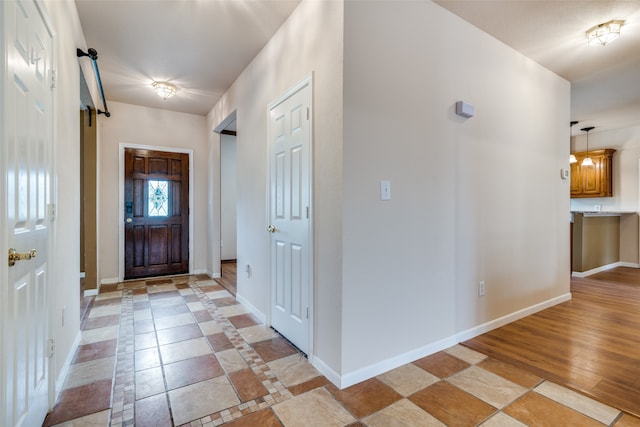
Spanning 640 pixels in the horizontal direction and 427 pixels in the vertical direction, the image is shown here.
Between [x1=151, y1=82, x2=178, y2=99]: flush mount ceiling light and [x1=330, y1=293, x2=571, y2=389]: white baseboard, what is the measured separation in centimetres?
367

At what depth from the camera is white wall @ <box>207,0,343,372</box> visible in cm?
191

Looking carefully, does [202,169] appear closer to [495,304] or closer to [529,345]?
[495,304]

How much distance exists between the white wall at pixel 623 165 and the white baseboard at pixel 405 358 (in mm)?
4924

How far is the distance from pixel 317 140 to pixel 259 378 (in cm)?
162

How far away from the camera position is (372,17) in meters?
1.94

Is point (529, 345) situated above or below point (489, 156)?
below

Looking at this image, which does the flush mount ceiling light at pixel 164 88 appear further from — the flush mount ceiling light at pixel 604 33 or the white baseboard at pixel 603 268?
the white baseboard at pixel 603 268

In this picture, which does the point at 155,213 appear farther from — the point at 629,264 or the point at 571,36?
the point at 629,264

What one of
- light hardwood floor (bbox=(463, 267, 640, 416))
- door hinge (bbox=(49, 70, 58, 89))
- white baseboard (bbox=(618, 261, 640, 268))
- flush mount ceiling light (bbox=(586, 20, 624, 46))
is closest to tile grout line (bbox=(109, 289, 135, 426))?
door hinge (bbox=(49, 70, 58, 89))

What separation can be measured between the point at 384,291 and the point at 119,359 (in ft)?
6.54

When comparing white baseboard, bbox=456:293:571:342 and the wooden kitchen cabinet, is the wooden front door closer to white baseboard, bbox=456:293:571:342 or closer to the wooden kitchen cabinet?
white baseboard, bbox=456:293:571:342

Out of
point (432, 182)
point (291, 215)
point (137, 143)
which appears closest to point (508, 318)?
point (432, 182)

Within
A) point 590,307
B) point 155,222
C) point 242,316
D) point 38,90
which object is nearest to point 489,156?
point 590,307

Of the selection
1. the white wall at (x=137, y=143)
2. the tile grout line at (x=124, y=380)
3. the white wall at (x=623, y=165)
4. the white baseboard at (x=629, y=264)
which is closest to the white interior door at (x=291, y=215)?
the tile grout line at (x=124, y=380)
